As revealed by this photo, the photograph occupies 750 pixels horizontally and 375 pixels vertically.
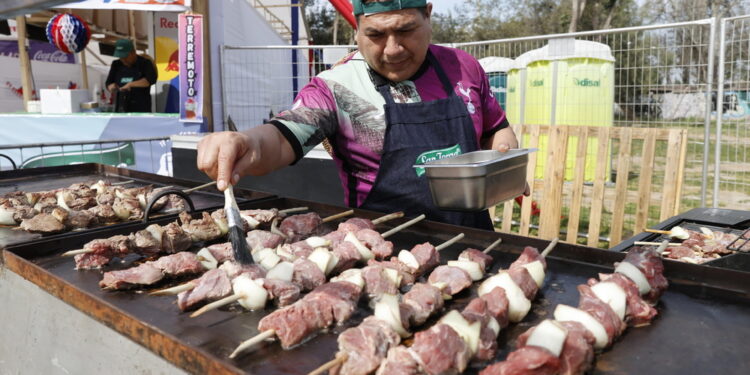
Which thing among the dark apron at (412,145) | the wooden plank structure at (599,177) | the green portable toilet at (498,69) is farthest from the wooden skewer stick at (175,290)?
the green portable toilet at (498,69)

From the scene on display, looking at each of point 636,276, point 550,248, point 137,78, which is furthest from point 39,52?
point 636,276

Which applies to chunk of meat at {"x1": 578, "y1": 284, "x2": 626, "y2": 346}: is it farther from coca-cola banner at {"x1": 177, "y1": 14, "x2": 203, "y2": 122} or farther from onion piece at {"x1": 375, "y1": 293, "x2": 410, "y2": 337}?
coca-cola banner at {"x1": 177, "y1": 14, "x2": 203, "y2": 122}

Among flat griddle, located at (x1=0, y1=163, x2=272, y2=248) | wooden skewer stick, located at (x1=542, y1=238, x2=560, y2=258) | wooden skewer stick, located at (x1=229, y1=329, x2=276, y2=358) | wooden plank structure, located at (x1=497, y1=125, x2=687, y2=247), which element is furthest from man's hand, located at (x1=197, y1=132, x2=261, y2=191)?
wooden plank structure, located at (x1=497, y1=125, x2=687, y2=247)

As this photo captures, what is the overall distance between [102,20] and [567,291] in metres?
14.3

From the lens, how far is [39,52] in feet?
45.2

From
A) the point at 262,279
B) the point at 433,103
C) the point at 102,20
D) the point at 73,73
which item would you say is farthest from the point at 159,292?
the point at 73,73

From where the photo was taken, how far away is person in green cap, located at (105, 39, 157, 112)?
9.75 meters

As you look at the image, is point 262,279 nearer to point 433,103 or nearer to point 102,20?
point 433,103

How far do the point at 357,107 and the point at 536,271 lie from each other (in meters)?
1.50

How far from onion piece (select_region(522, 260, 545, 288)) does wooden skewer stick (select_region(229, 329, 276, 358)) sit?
950 millimetres

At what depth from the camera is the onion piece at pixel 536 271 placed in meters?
1.89

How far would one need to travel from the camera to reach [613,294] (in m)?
1.70

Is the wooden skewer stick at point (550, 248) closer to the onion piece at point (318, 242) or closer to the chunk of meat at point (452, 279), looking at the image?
the chunk of meat at point (452, 279)

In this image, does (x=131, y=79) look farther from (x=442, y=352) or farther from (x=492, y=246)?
(x=442, y=352)
